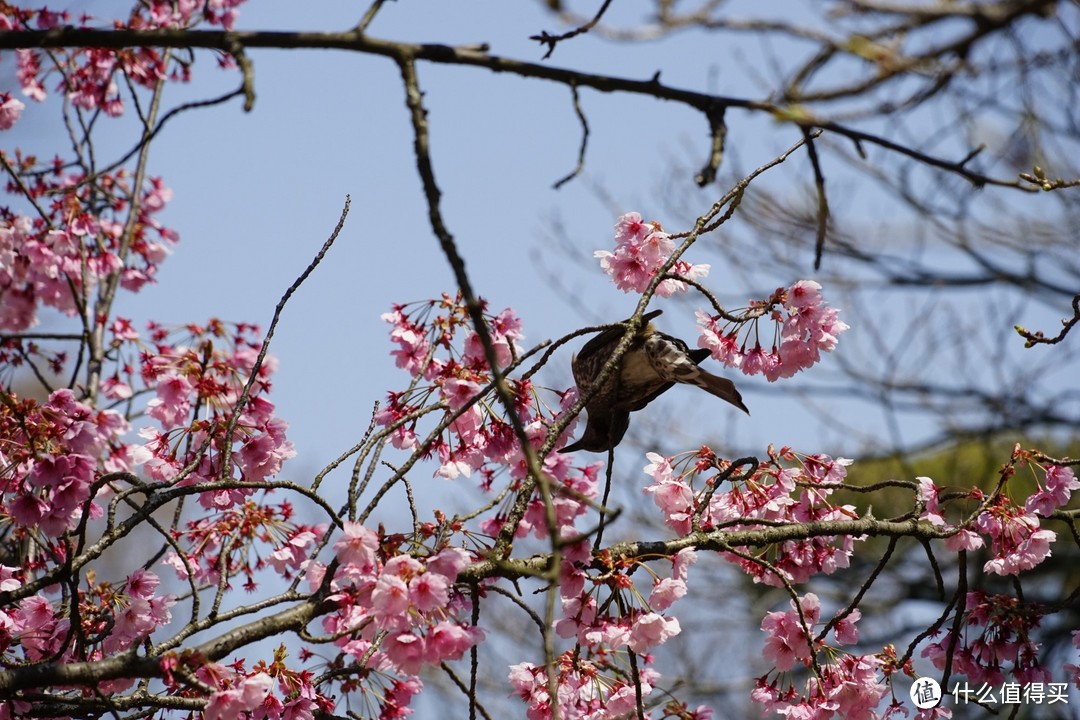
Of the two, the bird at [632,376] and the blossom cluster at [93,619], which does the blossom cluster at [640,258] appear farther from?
the blossom cluster at [93,619]

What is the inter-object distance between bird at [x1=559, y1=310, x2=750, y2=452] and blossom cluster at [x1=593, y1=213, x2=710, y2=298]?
0.22m

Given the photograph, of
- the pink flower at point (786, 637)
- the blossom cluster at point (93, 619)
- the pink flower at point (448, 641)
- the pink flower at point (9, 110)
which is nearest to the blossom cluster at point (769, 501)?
the pink flower at point (786, 637)

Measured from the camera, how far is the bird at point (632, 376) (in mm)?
2436

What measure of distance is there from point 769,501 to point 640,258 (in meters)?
0.70

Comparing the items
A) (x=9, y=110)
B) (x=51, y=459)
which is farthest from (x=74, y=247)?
(x=51, y=459)

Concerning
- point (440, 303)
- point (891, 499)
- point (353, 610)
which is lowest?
point (353, 610)

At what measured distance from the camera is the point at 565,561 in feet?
7.50

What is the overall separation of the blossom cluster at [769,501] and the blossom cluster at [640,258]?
431 mm

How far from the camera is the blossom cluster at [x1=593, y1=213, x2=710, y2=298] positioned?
2662 millimetres

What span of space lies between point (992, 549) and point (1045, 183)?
1098mm

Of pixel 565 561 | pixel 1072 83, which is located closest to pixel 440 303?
pixel 565 561

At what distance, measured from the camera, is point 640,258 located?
8.76 feet

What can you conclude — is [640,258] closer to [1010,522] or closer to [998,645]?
[1010,522]

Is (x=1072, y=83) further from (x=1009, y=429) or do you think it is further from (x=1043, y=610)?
(x=1043, y=610)
